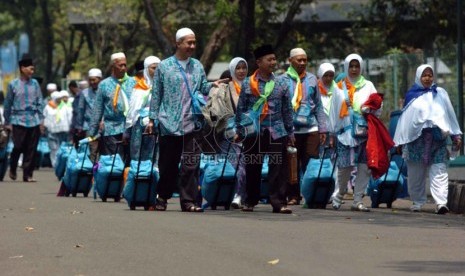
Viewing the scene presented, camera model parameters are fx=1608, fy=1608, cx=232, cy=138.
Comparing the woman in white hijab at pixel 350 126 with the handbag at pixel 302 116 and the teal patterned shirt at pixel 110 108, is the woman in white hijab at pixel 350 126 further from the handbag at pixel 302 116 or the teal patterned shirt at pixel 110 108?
the teal patterned shirt at pixel 110 108

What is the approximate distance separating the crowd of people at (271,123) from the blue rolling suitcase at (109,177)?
1.12ft

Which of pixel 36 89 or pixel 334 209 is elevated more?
pixel 36 89

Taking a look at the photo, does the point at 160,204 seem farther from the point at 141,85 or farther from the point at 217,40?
the point at 217,40

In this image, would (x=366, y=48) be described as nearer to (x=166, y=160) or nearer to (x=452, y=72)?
(x=452, y=72)

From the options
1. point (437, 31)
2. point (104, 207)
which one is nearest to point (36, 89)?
point (104, 207)

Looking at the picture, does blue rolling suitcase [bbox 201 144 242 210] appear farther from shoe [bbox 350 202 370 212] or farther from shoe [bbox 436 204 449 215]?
shoe [bbox 436 204 449 215]

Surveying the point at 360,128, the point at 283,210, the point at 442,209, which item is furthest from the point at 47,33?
the point at 283,210

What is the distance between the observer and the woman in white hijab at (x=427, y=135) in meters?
19.0

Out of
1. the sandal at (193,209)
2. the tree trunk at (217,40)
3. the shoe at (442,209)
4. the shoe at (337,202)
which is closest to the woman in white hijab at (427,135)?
the shoe at (442,209)

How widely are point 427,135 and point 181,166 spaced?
322 centimetres

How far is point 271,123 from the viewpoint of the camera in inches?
699

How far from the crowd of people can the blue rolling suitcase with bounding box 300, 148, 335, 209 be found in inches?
7.1

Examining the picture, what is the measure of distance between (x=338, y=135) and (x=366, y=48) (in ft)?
89.7

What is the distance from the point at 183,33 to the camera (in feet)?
57.9
